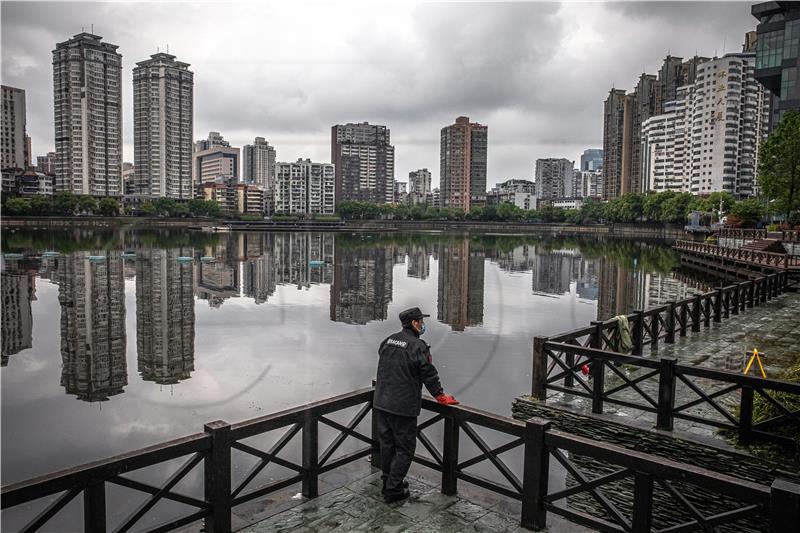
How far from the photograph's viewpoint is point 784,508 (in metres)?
4.73

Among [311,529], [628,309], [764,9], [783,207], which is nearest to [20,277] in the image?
[628,309]

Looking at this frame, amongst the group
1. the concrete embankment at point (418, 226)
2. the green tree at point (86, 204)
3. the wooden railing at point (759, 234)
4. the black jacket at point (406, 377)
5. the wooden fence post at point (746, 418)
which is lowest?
the wooden fence post at point (746, 418)

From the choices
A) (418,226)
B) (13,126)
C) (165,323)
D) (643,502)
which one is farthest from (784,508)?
(13,126)

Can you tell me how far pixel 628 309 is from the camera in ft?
103

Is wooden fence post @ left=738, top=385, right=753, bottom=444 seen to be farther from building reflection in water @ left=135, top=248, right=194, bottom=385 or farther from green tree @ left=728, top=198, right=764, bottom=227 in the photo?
green tree @ left=728, top=198, right=764, bottom=227

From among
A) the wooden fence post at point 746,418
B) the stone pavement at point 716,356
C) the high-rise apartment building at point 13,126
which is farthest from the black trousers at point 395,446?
the high-rise apartment building at point 13,126

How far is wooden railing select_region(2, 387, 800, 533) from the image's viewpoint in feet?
16.6

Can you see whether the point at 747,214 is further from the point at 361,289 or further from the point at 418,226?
the point at 418,226

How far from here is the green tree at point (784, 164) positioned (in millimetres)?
56688

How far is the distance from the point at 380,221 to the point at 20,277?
153864 millimetres

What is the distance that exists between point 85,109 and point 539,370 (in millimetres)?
205859

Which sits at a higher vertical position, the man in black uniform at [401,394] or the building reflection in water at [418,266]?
the man in black uniform at [401,394]

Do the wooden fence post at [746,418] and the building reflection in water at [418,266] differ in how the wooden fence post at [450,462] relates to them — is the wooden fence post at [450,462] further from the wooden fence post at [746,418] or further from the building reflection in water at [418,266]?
the building reflection in water at [418,266]

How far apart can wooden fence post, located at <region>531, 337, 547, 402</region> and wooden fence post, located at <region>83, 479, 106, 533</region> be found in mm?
8414
